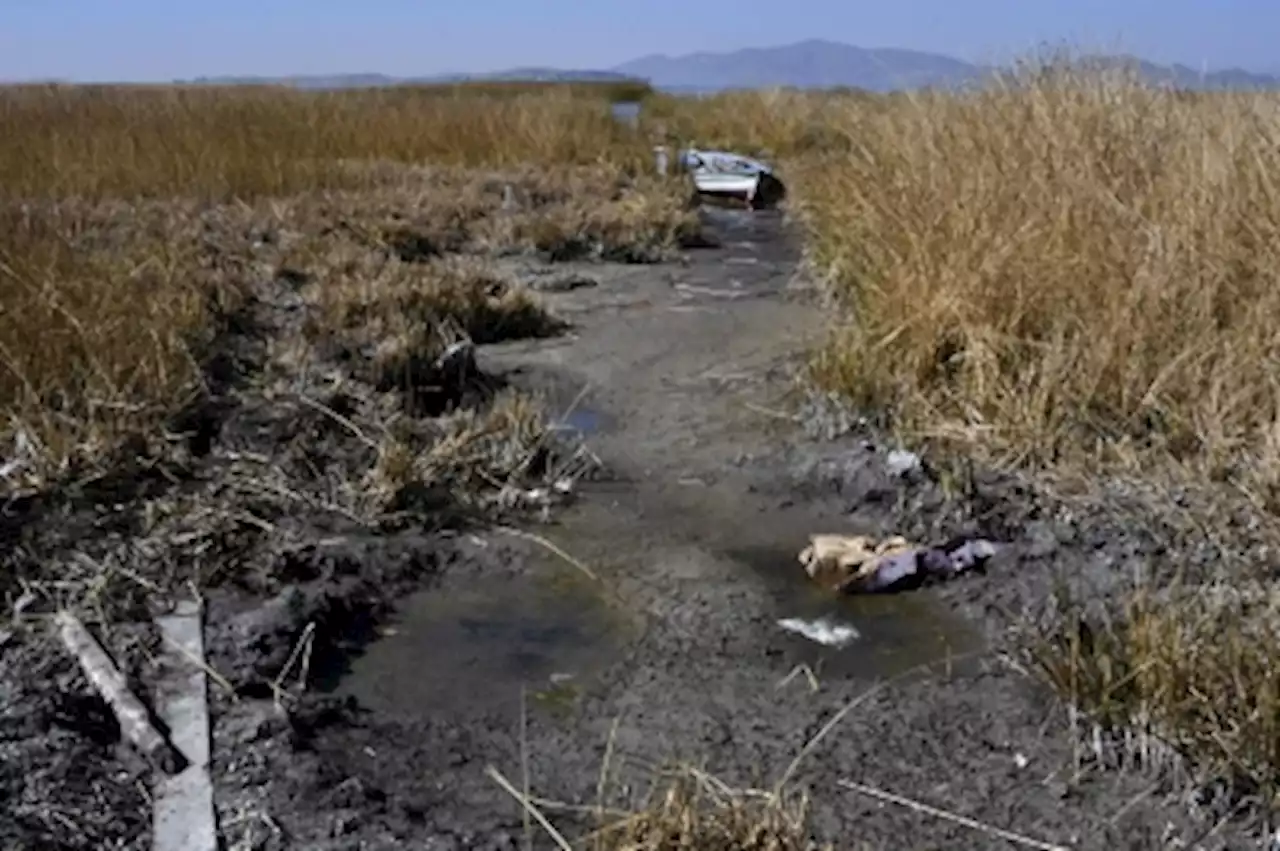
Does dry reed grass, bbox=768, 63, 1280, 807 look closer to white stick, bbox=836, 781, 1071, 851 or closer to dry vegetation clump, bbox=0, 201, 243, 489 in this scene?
white stick, bbox=836, 781, 1071, 851

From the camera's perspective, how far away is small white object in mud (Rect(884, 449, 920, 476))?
3.95m

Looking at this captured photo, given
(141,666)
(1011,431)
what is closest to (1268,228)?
(1011,431)

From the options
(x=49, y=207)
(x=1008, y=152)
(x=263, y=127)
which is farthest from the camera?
(x=263, y=127)

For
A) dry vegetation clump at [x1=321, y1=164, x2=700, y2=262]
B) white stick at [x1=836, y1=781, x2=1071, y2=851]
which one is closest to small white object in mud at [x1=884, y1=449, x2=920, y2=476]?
white stick at [x1=836, y1=781, x2=1071, y2=851]

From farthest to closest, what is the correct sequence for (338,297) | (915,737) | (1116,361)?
(338,297)
(1116,361)
(915,737)

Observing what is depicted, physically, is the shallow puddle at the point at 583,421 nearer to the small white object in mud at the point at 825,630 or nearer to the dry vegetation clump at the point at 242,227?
the dry vegetation clump at the point at 242,227

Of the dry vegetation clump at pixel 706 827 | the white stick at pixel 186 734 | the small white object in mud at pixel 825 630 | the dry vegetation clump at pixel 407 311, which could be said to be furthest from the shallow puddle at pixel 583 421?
the dry vegetation clump at pixel 706 827

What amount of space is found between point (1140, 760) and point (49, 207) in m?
6.50

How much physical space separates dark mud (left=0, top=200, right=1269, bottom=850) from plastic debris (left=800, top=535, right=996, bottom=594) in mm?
59

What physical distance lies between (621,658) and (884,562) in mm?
762

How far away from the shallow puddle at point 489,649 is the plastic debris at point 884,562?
563mm

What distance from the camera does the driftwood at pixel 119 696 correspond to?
242 centimetres

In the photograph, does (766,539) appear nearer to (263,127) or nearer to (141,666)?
(141,666)

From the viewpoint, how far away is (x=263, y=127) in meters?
12.8
